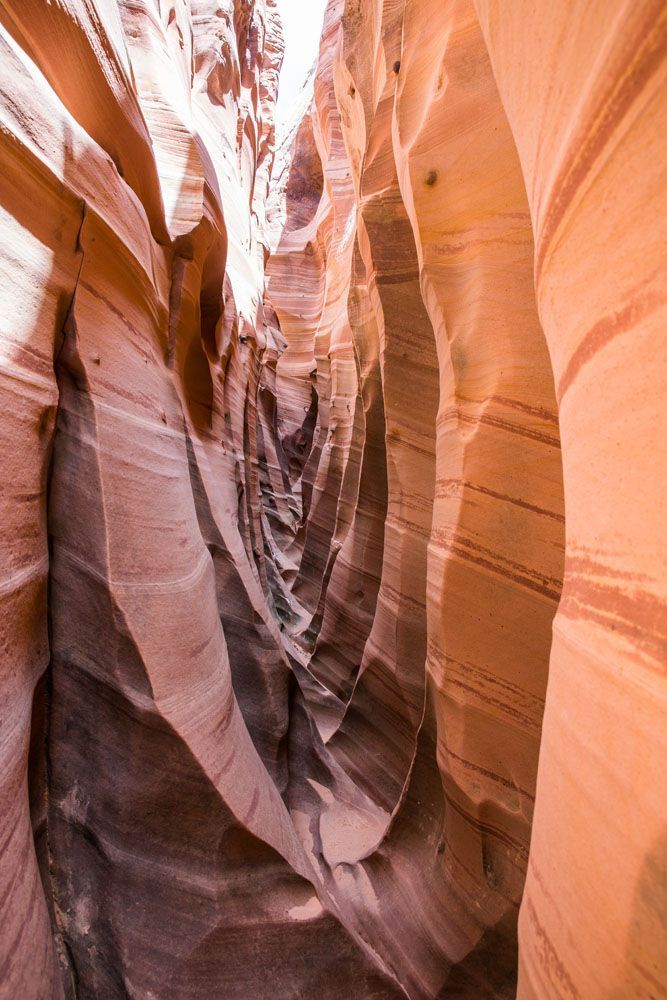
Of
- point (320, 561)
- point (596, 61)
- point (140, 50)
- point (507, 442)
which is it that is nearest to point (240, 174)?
point (140, 50)

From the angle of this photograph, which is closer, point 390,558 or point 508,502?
point 508,502

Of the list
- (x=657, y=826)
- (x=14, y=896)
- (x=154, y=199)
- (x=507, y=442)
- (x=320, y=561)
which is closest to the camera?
(x=657, y=826)

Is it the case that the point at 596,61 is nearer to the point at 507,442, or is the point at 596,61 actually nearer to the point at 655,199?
the point at 655,199

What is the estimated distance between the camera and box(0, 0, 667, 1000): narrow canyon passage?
868 millimetres

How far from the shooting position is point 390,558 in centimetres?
413

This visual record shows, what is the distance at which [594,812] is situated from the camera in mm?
863

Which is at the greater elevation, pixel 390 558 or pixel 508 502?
pixel 508 502

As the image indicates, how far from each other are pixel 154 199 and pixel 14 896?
3.50 m

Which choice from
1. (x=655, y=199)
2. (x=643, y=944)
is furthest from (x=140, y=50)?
(x=643, y=944)

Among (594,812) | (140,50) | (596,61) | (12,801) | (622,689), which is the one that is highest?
(140,50)

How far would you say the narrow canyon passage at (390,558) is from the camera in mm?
868

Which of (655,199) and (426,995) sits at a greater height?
(655,199)

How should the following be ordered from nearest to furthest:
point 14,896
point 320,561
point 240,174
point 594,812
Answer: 1. point 594,812
2. point 14,896
3. point 240,174
4. point 320,561

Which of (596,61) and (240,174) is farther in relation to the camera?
(240,174)
